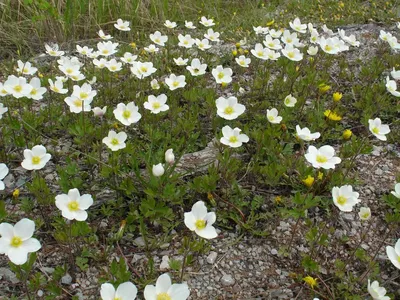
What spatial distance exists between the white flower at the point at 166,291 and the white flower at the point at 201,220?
35 cm

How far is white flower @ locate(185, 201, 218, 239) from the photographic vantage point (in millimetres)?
2170

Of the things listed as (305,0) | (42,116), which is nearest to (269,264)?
(42,116)

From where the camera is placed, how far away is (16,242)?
6.48 ft

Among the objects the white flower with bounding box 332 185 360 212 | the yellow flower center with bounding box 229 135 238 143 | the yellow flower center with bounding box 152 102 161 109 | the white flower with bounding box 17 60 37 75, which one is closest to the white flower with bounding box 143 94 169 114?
the yellow flower center with bounding box 152 102 161 109

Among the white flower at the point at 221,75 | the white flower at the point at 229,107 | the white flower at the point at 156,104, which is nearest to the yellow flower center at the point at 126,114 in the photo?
the white flower at the point at 156,104

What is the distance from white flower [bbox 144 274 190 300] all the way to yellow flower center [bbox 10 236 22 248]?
2.08 ft

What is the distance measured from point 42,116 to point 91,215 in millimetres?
1204

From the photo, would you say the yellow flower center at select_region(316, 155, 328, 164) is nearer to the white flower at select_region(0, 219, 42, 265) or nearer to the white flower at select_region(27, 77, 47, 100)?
the white flower at select_region(0, 219, 42, 265)

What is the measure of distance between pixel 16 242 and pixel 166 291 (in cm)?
73

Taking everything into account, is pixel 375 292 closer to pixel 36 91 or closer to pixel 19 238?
pixel 19 238

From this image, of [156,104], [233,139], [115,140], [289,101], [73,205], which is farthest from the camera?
[289,101]

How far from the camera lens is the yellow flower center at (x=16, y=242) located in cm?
197

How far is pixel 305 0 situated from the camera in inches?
294

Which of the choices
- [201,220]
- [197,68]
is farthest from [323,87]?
[201,220]
